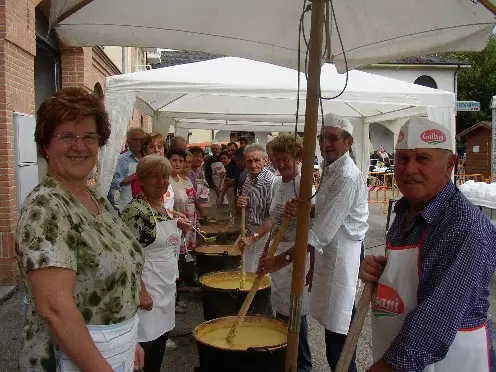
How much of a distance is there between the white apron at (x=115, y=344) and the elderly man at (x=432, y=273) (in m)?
0.92

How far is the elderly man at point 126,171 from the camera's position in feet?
18.8

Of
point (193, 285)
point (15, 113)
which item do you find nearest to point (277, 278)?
point (193, 285)

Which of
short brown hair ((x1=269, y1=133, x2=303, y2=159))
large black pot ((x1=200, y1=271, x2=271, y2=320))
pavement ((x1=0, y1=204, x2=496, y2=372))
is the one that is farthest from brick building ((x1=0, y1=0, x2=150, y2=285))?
short brown hair ((x1=269, y1=133, x2=303, y2=159))

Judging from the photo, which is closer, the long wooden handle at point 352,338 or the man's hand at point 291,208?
the long wooden handle at point 352,338

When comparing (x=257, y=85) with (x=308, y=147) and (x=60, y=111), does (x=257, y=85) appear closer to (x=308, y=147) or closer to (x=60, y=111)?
(x=308, y=147)

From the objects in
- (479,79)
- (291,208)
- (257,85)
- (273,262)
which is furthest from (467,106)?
(479,79)

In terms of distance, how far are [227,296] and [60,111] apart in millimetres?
2561

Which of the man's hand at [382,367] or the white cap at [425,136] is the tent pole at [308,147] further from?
the man's hand at [382,367]

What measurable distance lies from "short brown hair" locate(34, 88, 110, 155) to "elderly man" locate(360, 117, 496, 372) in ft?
4.10

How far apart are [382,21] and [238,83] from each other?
117 inches

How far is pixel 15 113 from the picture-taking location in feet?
20.3

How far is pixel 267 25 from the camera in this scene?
10.2ft

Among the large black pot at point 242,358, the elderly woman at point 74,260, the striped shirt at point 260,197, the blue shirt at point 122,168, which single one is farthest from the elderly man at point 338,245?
the blue shirt at point 122,168

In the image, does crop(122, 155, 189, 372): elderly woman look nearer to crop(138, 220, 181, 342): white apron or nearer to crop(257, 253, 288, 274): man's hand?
crop(138, 220, 181, 342): white apron
